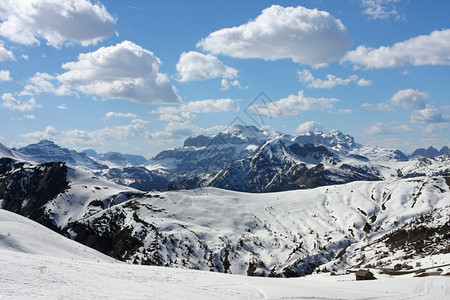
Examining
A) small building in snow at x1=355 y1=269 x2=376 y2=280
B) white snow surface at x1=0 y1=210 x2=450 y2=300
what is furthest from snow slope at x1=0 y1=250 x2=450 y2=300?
small building in snow at x1=355 y1=269 x2=376 y2=280

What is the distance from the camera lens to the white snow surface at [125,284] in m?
23.4

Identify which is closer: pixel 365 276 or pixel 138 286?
pixel 138 286

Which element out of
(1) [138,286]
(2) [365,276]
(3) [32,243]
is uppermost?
(2) [365,276]

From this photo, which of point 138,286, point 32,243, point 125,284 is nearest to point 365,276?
point 138,286

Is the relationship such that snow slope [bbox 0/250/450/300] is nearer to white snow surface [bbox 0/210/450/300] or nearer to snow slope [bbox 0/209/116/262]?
white snow surface [bbox 0/210/450/300]

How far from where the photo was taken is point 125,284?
91.7 feet

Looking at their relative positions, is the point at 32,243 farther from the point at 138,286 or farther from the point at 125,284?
the point at 138,286

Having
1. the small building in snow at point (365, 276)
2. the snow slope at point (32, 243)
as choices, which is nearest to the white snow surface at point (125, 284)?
the snow slope at point (32, 243)

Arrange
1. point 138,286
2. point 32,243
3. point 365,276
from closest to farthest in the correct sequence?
1. point 138,286
2. point 32,243
3. point 365,276

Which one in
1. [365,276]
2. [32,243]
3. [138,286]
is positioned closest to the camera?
[138,286]

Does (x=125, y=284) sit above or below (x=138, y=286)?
below

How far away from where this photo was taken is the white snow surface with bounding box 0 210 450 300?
23.4 meters

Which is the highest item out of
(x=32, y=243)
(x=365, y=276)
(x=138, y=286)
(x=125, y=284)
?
(x=365, y=276)

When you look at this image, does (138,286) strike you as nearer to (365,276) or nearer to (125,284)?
(125,284)
